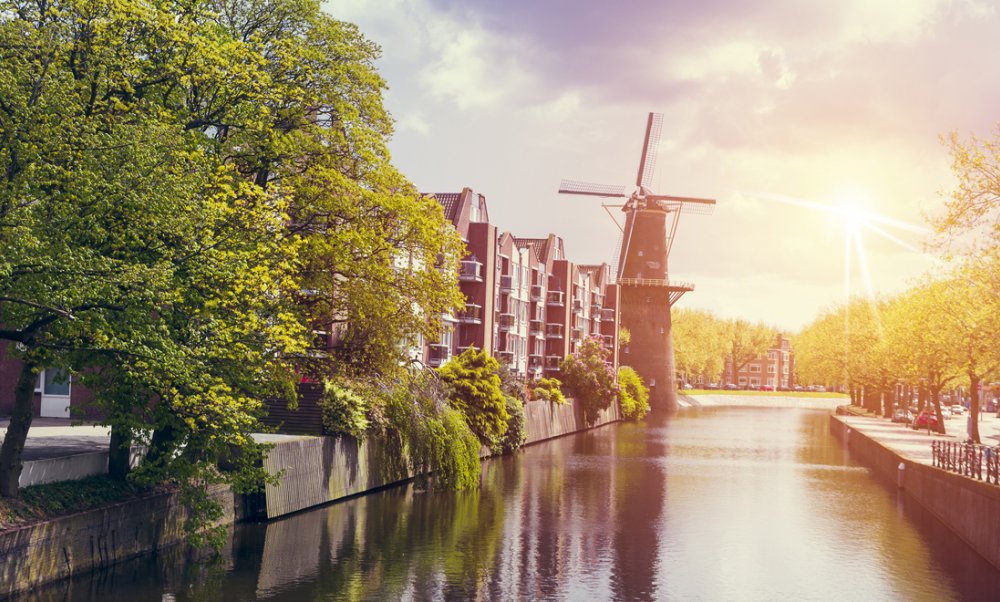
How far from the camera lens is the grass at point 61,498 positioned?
22781 mm

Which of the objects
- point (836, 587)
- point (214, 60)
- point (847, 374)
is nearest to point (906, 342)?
point (847, 374)

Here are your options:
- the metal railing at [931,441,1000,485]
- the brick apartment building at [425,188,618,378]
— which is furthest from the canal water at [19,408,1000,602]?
the brick apartment building at [425,188,618,378]

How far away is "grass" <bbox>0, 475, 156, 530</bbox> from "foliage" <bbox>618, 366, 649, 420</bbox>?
76997 mm

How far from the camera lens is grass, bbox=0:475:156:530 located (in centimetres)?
2278

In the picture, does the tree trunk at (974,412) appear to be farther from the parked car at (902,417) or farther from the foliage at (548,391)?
the foliage at (548,391)

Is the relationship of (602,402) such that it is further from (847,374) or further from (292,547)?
(292,547)

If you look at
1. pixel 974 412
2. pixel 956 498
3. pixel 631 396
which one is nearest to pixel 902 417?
pixel 631 396

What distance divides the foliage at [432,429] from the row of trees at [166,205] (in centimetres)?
730

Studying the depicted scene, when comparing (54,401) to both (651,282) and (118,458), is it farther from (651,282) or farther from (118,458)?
(651,282)

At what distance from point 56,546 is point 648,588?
15433 millimetres

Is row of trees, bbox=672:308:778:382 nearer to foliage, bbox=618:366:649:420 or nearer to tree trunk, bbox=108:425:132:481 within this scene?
foliage, bbox=618:366:649:420

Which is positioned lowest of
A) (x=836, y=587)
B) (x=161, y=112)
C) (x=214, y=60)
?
(x=836, y=587)

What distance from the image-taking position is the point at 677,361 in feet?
521

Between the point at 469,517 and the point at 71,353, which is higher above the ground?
the point at 71,353
